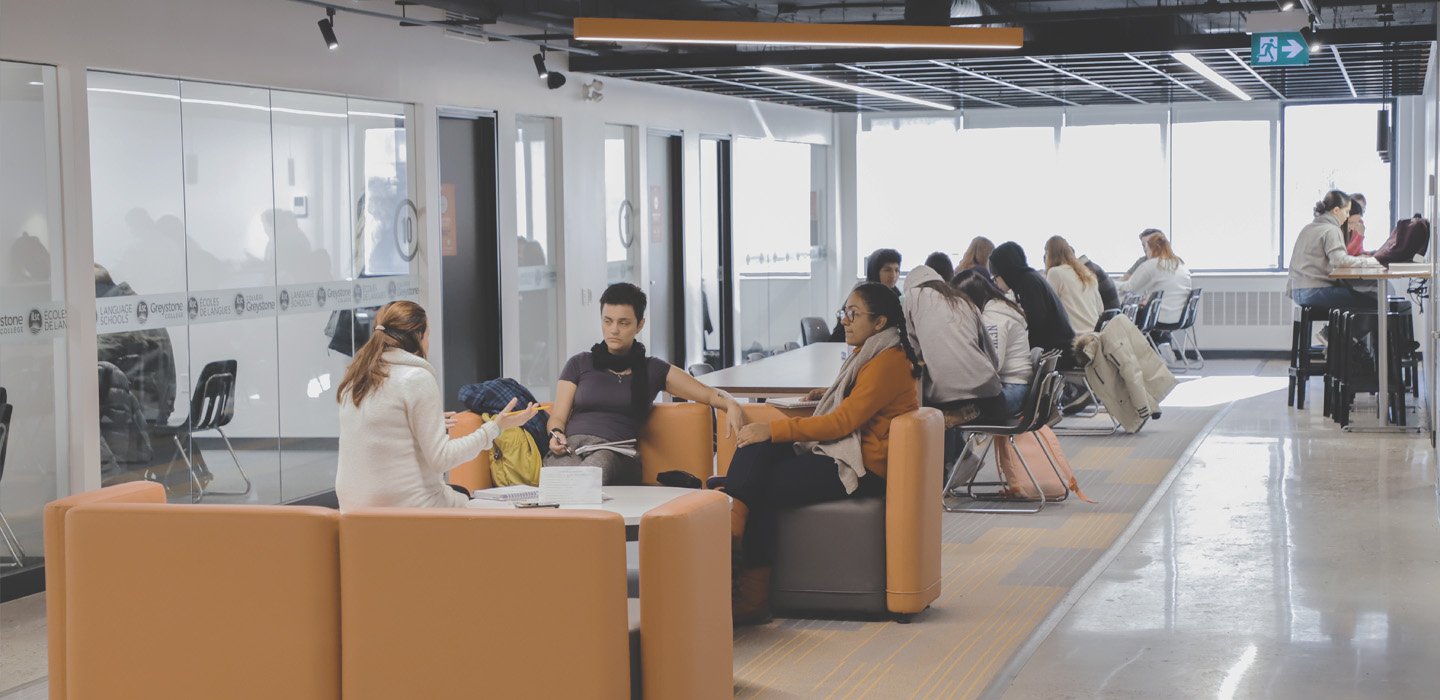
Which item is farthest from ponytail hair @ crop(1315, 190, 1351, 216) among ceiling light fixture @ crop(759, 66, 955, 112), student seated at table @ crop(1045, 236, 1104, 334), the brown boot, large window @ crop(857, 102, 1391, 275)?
the brown boot

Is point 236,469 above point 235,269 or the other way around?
the other way around

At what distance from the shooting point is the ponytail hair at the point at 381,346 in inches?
191

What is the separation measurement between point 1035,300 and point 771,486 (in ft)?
14.1

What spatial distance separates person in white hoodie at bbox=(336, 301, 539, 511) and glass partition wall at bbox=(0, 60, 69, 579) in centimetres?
306

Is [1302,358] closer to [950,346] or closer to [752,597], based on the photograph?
[950,346]

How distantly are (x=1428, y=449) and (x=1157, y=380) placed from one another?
1.90 m

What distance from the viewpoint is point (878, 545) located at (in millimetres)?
6145

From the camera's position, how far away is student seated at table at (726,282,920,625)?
20.0 ft

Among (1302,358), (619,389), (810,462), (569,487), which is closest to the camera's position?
(569,487)

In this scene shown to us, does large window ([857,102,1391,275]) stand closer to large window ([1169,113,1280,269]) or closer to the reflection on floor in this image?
large window ([1169,113,1280,269])

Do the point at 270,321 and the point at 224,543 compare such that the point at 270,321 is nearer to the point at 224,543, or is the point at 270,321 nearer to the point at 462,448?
the point at 462,448

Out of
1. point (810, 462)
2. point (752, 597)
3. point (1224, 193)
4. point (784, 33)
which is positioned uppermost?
point (784, 33)

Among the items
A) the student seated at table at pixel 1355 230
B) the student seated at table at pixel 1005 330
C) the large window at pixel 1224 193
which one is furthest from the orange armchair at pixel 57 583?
the large window at pixel 1224 193

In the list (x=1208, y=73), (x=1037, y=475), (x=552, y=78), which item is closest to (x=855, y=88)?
(x=1208, y=73)
